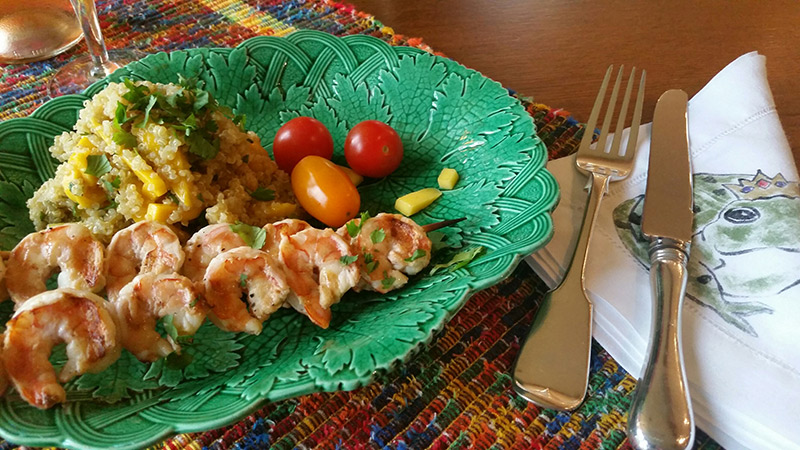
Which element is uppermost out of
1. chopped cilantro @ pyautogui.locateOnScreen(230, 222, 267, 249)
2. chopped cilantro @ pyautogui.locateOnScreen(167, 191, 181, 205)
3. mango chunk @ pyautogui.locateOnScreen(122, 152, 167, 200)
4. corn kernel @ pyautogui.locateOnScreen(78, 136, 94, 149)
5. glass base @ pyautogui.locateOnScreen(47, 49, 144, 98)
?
corn kernel @ pyautogui.locateOnScreen(78, 136, 94, 149)

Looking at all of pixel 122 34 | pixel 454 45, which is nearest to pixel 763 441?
pixel 454 45

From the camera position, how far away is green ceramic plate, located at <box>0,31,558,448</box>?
1280 mm

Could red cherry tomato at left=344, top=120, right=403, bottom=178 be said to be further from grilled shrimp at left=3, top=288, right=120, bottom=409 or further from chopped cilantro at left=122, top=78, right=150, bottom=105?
grilled shrimp at left=3, top=288, right=120, bottom=409

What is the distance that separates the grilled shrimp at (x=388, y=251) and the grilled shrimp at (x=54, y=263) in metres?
0.60

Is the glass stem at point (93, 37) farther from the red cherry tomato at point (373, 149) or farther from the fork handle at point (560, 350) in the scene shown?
the fork handle at point (560, 350)

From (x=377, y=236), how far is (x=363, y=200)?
0.52 metres

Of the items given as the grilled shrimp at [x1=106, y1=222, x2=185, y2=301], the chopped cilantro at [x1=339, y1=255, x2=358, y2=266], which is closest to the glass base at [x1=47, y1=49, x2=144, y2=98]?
the grilled shrimp at [x1=106, y1=222, x2=185, y2=301]

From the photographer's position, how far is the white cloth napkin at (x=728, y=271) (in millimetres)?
1396

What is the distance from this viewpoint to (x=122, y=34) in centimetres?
293

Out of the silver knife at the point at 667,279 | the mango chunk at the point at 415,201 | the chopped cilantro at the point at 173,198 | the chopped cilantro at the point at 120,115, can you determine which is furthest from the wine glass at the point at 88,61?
the silver knife at the point at 667,279

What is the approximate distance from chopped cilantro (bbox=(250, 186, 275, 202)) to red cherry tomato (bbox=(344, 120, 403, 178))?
0.31 m

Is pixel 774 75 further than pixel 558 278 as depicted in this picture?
Yes

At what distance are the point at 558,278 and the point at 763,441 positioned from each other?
23.3 inches

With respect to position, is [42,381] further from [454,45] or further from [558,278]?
[454,45]
